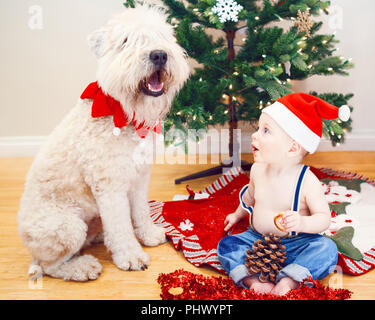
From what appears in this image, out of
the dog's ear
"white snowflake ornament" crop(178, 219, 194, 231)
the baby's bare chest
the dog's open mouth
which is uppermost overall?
the dog's ear

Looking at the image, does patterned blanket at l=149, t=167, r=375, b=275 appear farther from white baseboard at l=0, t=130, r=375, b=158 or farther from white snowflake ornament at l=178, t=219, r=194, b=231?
white baseboard at l=0, t=130, r=375, b=158

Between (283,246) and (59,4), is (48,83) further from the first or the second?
(283,246)

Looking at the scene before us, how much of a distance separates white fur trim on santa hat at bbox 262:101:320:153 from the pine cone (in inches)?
15.1

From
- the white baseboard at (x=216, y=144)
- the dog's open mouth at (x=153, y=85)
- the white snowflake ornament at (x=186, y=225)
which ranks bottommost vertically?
the white snowflake ornament at (x=186, y=225)

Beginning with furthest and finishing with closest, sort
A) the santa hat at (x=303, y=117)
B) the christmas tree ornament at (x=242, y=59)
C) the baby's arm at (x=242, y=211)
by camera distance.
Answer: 1. the christmas tree ornament at (x=242, y=59)
2. the baby's arm at (x=242, y=211)
3. the santa hat at (x=303, y=117)

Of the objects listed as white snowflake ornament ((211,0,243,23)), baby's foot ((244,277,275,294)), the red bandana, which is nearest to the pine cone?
baby's foot ((244,277,275,294))

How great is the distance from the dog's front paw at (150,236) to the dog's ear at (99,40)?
0.86 meters

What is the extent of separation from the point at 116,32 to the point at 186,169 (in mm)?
1754

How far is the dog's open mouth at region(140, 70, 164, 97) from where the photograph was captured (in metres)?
1.43

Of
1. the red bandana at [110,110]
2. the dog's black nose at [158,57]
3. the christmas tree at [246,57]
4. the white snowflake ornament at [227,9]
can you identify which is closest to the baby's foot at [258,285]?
the red bandana at [110,110]

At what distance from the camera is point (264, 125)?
1437mm

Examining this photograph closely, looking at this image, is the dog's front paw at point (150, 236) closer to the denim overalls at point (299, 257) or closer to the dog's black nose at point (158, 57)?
the denim overalls at point (299, 257)

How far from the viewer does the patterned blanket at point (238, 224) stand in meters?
1.60
